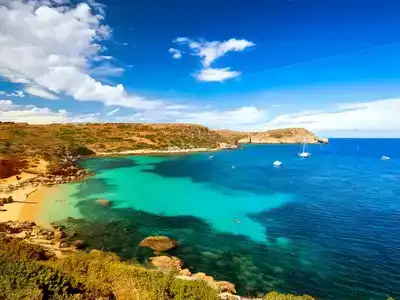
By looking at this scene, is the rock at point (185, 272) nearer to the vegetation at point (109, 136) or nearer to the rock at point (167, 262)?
the rock at point (167, 262)

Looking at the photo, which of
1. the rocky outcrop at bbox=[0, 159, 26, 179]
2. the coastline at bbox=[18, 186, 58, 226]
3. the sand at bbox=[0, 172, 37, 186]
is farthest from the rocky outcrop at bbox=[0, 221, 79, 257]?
the rocky outcrop at bbox=[0, 159, 26, 179]

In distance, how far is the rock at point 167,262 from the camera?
2778 centimetres

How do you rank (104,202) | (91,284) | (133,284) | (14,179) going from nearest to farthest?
(133,284)
(91,284)
(104,202)
(14,179)

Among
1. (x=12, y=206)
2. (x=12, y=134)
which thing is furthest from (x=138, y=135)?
(x=12, y=206)

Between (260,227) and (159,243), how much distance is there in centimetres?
1544

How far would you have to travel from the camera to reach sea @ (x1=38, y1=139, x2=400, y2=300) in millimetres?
27562

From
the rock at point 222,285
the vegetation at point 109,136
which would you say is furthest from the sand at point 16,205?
the vegetation at point 109,136

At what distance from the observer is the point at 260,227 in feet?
137

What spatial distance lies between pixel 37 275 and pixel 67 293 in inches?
84.5

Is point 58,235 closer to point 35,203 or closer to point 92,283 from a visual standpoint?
point 92,283

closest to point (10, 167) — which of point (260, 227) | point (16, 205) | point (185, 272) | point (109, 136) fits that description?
point (16, 205)

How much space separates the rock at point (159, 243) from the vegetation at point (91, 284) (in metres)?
12.5

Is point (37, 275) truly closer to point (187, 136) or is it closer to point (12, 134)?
point (12, 134)

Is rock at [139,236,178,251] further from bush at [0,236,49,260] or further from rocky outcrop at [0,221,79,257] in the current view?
bush at [0,236,49,260]
